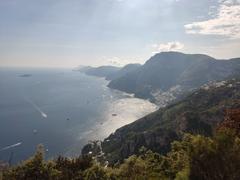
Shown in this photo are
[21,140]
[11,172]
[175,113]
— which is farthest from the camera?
[175,113]

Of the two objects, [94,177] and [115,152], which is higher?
[94,177]

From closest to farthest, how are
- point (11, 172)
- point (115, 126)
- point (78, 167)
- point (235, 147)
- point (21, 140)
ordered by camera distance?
point (235, 147) < point (11, 172) < point (78, 167) < point (21, 140) < point (115, 126)

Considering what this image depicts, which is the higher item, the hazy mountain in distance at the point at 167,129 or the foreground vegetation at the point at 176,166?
the foreground vegetation at the point at 176,166

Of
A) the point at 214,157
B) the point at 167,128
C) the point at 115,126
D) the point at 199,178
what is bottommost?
the point at 115,126

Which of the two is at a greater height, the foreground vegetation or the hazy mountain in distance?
the foreground vegetation

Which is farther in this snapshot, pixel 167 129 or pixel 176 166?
pixel 167 129

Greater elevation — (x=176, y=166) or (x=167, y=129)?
(x=176, y=166)

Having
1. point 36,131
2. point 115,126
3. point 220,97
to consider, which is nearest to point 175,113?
point 220,97

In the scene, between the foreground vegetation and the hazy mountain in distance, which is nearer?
the foreground vegetation

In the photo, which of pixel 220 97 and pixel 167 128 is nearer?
pixel 167 128

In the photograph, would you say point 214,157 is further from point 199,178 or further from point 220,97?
point 220,97

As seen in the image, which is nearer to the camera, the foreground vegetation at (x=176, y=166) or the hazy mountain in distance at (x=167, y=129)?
the foreground vegetation at (x=176, y=166)
